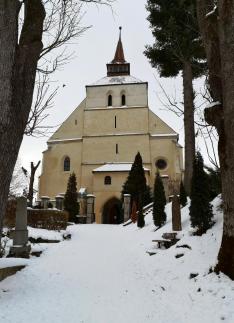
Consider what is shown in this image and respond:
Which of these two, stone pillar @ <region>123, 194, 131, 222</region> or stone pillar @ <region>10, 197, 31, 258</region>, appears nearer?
stone pillar @ <region>10, 197, 31, 258</region>

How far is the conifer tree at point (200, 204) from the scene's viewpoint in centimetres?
879

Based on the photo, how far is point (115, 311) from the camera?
204 inches

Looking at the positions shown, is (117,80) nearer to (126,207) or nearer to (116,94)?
(116,94)

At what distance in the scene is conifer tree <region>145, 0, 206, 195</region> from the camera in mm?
15203

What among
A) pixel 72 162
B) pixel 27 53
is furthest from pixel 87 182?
pixel 27 53

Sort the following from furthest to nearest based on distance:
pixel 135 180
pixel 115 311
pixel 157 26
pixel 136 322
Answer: pixel 135 180 < pixel 157 26 < pixel 115 311 < pixel 136 322

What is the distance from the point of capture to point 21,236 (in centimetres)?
1026

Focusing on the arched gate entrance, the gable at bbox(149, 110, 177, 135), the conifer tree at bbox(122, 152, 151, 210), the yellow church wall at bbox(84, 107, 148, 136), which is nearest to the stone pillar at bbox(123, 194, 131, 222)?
the conifer tree at bbox(122, 152, 151, 210)

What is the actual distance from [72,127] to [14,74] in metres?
34.1

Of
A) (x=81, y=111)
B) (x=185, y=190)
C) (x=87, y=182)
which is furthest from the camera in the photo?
(x=81, y=111)

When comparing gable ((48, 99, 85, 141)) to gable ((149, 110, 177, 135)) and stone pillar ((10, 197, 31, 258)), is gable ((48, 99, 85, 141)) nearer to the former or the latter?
gable ((149, 110, 177, 135))

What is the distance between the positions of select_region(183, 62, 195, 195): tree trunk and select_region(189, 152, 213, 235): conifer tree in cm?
551

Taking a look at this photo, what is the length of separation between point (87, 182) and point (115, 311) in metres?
31.2

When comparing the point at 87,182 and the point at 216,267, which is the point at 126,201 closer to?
the point at 87,182
